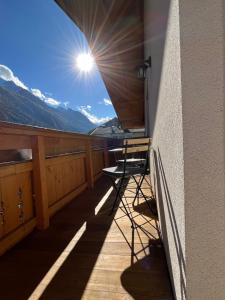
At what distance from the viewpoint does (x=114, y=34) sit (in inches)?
131

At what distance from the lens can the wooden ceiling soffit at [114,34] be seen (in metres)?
2.72

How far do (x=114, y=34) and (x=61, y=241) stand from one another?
311 cm

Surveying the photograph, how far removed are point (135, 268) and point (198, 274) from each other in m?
0.74

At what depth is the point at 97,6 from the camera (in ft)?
8.80

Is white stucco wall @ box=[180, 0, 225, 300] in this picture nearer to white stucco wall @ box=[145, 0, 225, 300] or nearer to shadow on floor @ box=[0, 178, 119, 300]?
white stucco wall @ box=[145, 0, 225, 300]

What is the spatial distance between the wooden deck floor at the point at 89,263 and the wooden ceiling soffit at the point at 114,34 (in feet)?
8.75

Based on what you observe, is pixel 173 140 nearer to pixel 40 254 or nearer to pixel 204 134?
pixel 204 134

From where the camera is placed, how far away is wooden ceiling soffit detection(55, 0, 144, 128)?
2.72 metres

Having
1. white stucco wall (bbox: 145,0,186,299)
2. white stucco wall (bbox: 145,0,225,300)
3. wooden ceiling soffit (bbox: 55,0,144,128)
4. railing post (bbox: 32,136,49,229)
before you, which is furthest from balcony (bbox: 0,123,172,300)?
wooden ceiling soffit (bbox: 55,0,144,128)

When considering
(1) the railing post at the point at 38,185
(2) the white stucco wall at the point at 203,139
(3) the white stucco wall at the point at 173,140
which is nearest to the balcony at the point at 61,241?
(1) the railing post at the point at 38,185

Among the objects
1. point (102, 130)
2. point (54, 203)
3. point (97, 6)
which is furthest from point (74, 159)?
point (102, 130)

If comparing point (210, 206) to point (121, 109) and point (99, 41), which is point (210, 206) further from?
point (121, 109)

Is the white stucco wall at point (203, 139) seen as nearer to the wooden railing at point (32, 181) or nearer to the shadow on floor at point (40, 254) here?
the shadow on floor at point (40, 254)

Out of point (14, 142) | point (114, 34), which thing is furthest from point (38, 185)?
point (114, 34)
